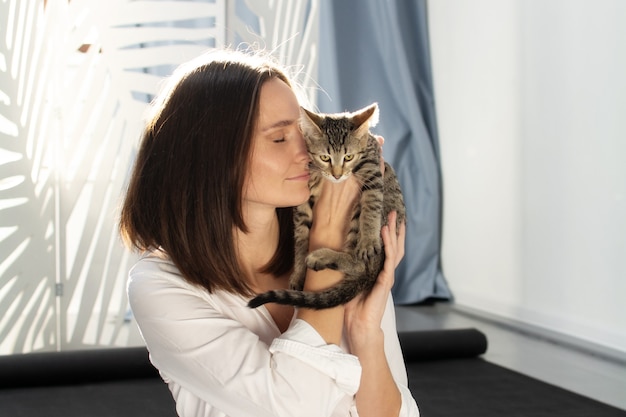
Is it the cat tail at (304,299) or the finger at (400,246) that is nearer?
the cat tail at (304,299)

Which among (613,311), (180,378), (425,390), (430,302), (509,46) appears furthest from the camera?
(430,302)

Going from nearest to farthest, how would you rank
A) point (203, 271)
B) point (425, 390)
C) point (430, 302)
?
point (203, 271) → point (425, 390) → point (430, 302)

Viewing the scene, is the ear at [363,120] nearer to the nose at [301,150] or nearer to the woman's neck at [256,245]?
the nose at [301,150]

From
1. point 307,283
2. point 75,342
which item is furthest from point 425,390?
point 75,342

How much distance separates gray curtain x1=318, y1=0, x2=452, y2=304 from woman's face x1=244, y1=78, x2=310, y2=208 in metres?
2.66

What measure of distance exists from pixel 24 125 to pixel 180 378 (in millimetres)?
2068

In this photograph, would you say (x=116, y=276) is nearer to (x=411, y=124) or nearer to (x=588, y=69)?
(x=411, y=124)

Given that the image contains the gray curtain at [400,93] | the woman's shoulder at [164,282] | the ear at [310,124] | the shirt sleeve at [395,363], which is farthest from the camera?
the gray curtain at [400,93]

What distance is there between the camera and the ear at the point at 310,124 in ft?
4.64

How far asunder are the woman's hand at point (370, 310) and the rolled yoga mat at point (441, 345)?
1.45 meters

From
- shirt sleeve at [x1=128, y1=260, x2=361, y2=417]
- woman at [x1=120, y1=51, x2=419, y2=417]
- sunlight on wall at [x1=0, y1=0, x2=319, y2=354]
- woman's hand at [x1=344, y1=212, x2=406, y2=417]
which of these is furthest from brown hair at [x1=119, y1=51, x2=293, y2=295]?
sunlight on wall at [x1=0, y1=0, x2=319, y2=354]

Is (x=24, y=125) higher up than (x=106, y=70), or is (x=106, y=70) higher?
(x=106, y=70)

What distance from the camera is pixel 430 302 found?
3951 millimetres

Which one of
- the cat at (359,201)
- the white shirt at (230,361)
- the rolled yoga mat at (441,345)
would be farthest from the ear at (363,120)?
the rolled yoga mat at (441,345)
